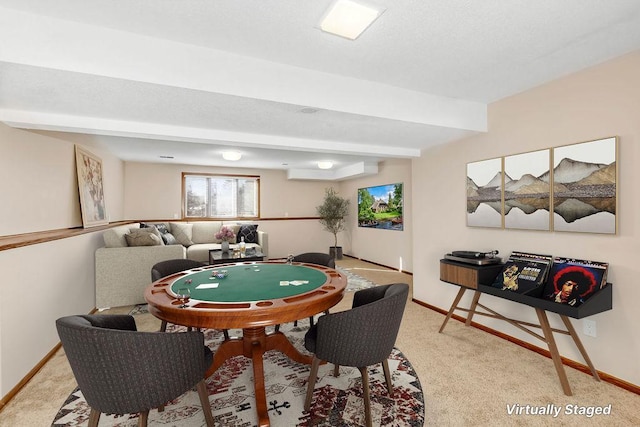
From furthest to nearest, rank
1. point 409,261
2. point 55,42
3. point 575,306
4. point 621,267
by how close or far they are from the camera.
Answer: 1. point 409,261
2. point 621,267
3. point 575,306
4. point 55,42

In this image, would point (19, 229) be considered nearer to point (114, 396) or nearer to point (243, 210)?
point (114, 396)

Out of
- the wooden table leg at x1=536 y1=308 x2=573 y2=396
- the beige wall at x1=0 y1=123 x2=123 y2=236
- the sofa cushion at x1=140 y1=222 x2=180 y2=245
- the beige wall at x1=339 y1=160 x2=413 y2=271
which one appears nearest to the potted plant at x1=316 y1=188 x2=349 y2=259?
the beige wall at x1=339 y1=160 x2=413 y2=271

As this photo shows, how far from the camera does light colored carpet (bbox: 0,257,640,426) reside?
189cm

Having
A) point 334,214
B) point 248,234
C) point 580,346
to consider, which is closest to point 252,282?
point 580,346

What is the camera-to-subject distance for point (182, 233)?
629cm

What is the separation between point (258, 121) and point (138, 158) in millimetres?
4458

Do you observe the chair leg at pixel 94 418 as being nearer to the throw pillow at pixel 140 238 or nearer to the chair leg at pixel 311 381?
the chair leg at pixel 311 381

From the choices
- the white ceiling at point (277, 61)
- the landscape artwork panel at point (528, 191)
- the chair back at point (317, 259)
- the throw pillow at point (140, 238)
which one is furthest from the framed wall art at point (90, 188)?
the landscape artwork panel at point (528, 191)

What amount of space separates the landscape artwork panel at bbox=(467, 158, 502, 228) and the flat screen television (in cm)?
264

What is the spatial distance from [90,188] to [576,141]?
5.55 meters

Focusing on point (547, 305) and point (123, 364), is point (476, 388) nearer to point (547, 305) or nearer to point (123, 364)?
point (547, 305)

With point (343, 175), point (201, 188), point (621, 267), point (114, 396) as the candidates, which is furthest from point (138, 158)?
point (621, 267)

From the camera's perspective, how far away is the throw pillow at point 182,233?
6230 mm

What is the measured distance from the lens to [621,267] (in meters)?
2.23
